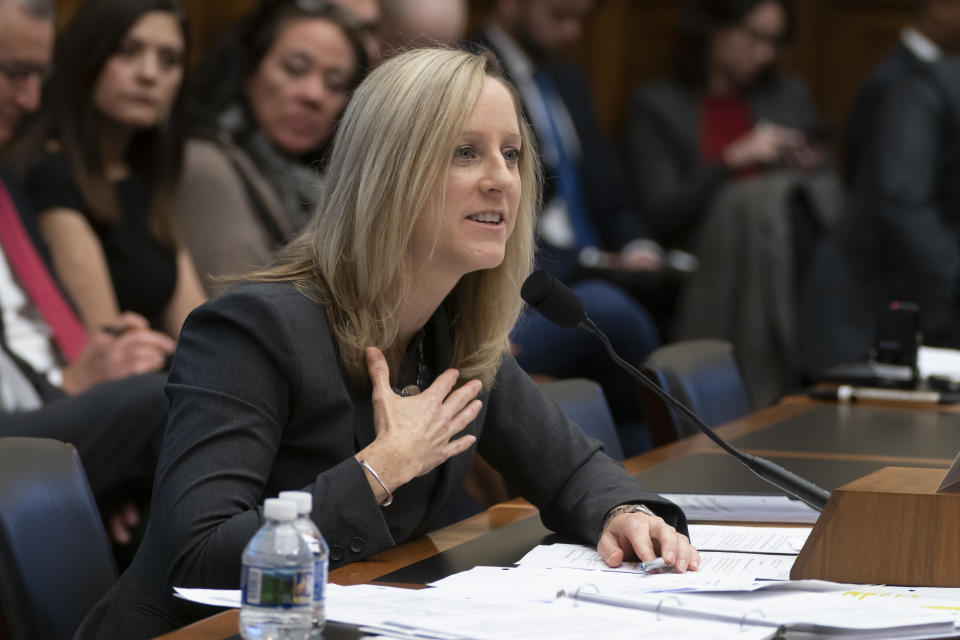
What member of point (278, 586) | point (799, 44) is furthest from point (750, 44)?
point (278, 586)

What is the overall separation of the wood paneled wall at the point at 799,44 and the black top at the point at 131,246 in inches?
130

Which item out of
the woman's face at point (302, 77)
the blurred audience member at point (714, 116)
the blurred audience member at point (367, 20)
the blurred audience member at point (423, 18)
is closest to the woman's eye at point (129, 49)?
the woman's face at point (302, 77)

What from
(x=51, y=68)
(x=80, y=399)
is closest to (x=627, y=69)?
(x=51, y=68)

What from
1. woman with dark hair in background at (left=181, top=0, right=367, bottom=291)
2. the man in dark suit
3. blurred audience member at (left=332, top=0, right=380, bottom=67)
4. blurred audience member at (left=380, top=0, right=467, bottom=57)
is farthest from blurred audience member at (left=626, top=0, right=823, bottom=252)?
woman with dark hair in background at (left=181, top=0, right=367, bottom=291)

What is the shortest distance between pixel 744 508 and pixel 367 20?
259 cm

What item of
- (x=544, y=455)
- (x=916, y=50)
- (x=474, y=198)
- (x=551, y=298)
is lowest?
(x=544, y=455)

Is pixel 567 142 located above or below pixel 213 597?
above

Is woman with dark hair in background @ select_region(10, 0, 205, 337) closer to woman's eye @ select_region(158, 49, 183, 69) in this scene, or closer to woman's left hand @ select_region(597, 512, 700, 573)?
woman's eye @ select_region(158, 49, 183, 69)

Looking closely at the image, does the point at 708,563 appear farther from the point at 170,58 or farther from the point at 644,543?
the point at 170,58

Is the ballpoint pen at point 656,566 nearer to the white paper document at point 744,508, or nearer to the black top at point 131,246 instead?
the white paper document at point 744,508

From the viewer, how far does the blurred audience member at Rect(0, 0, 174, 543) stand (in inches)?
102

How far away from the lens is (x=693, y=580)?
1.47 m

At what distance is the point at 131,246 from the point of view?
3.33 m

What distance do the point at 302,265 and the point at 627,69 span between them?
16.3 feet
